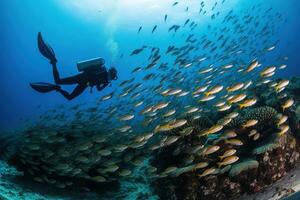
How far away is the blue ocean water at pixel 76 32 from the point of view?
54.5 m

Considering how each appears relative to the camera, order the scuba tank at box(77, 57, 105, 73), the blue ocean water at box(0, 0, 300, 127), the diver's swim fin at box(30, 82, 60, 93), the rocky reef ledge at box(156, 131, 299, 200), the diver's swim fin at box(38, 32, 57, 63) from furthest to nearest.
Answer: the blue ocean water at box(0, 0, 300, 127)
the diver's swim fin at box(38, 32, 57, 63)
the diver's swim fin at box(30, 82, 60, 93)
the scuba tank at box(77, 57, 105, 73)
the rocky reef ledge at box(156, 131, 299, 200)

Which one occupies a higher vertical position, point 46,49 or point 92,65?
point 46,49

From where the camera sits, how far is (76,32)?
245 ft

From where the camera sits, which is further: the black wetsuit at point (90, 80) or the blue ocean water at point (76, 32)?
the blue ocean water at point (76, 32)

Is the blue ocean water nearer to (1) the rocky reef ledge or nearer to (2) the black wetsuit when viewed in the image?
(2) the black wetsuit

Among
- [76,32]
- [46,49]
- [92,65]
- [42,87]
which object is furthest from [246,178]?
[76,32]

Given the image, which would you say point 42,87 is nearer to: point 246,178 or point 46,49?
point 46,49

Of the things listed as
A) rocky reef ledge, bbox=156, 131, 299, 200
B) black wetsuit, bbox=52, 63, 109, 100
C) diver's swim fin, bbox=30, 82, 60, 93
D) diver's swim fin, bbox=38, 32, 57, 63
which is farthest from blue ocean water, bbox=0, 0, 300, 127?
rocky reef ledge, bbox=156, 131, 299, 200

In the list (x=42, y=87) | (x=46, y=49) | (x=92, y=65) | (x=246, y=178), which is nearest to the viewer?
(x=246, y=178)

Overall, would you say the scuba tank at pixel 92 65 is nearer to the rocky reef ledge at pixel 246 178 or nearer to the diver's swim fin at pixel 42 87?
the diver's swim fin at pixel 42 87

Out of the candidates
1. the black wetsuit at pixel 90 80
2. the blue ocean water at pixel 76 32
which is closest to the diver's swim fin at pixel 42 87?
the black wetsuit at pixel 90 80

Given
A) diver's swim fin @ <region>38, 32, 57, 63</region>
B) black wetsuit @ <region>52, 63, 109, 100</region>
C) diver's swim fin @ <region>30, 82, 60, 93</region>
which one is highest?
diver's swim fin @ <region>38, 32, 57, 63</region>

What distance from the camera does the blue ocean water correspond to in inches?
2146

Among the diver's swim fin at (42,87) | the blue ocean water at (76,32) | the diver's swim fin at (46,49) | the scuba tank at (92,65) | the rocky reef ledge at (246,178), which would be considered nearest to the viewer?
the rocky reef ledge at (246,178)
